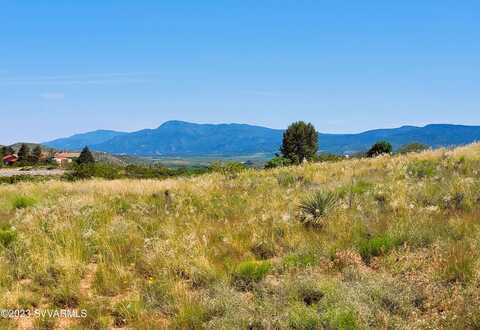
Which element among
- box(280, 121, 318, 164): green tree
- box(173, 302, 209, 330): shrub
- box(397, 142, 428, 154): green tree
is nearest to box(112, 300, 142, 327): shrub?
box(173, 302, 209, 330): shrub

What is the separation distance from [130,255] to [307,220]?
301cm

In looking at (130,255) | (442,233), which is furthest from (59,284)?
(442,233)

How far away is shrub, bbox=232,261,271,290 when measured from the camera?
5064 mm

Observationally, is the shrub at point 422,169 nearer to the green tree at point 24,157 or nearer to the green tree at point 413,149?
the green tree at point 413,149

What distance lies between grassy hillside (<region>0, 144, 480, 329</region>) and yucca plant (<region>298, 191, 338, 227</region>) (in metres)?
0.03

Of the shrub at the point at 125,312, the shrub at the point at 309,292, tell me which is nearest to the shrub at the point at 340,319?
the shrub at the point at 309,292

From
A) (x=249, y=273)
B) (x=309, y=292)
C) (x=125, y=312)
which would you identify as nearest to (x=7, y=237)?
(x=125, y=312)

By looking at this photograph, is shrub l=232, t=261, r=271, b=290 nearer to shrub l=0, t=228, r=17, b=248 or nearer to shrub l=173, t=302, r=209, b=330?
shrub l=173, t=302, r=209, b=330

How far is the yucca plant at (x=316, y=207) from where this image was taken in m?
7.30

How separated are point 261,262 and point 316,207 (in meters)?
2.58

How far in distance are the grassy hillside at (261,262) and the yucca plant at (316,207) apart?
0.03m

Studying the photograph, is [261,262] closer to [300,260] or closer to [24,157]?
[300,260]

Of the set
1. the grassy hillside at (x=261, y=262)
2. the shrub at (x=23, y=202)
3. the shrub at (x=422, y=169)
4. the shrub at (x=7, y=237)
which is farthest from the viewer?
the shrub at (x=422, y=169)

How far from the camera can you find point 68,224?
7.54 meters
